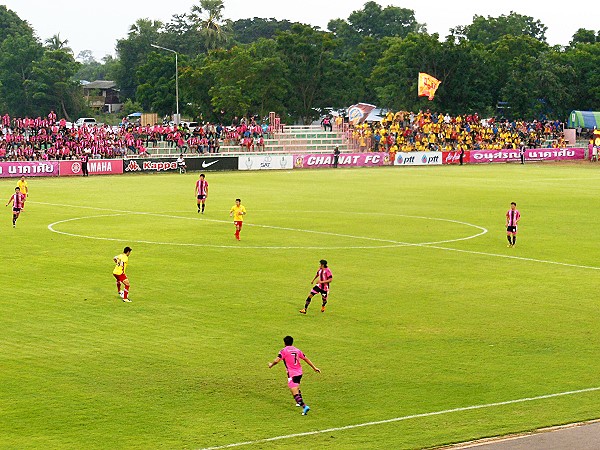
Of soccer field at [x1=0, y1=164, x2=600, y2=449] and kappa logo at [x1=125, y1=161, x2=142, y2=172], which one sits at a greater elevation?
kappa logo at [x1=125, y1=161, x2=142, y2=172]

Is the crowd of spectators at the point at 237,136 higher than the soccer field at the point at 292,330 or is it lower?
higher

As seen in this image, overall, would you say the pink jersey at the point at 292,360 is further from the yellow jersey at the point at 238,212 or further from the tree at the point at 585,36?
the tree at the point at 585,36

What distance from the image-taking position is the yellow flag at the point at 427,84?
4636 inches

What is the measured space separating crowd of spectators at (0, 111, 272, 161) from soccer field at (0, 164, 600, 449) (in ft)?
124

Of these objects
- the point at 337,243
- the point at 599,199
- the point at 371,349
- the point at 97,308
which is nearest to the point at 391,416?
the point at 371,349

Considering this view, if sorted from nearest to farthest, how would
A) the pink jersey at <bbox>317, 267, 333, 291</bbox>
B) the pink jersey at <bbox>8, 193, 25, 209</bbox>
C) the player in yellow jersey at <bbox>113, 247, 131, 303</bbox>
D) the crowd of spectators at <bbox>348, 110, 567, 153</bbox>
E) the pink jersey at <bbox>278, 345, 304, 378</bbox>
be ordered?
the pink jersey at <bbox>278, 345, 304, 378</bbox>
the pink jersey at <bbox>317, 267, 333, 291</bbox>
the player in yellow jersey at <bbox>113, 247, 131, 303</bbox>
the pink jersey at <bbox>8, 193, 25, 209</bbox>
the crowd of spectators at <bbox>348, 110, 567, 153</bbox>

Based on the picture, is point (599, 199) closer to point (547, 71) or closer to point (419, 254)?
point (419, 254)

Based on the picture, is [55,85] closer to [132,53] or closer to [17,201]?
[132,53]

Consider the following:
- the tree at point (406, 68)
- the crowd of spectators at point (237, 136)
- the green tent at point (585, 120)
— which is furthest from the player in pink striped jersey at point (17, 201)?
the tree at point (406, 68)

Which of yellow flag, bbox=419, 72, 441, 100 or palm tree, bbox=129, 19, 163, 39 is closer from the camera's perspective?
yellow flag, bbox=419, 72, 441, 100

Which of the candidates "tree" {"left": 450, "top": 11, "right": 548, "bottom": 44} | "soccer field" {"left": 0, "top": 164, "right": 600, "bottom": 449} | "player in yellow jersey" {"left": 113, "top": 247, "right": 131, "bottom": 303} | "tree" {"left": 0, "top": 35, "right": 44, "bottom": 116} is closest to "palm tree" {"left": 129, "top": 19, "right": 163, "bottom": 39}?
"tree" {"left": 0, "top": 35, "right": 44, "bottom": 116}

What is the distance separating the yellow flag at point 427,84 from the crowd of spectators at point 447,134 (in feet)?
7.28

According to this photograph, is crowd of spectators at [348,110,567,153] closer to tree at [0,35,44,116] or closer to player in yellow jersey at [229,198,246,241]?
tree at [0,35,44,116]

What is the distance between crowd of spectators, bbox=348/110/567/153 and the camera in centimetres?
10631
